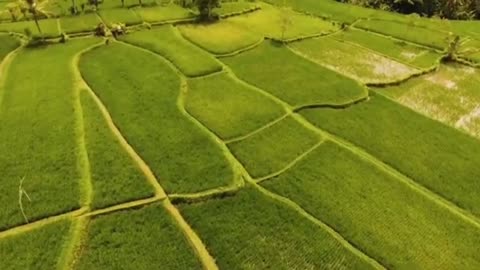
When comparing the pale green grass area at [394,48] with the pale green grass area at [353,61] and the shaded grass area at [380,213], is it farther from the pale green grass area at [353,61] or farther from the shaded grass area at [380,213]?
the shaded grass area at [380,213]

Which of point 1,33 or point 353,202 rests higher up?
point 1,33

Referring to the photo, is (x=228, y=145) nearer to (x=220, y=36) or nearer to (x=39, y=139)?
(x=39, y=139)

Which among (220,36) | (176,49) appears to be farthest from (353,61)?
(176,49)

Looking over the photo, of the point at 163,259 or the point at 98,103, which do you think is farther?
the point at 98,103

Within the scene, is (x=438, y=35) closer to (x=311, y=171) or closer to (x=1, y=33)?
(x=311, y=171)

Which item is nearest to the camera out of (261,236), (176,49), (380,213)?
(261,236)

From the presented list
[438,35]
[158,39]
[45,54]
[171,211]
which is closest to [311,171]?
[171,211]
